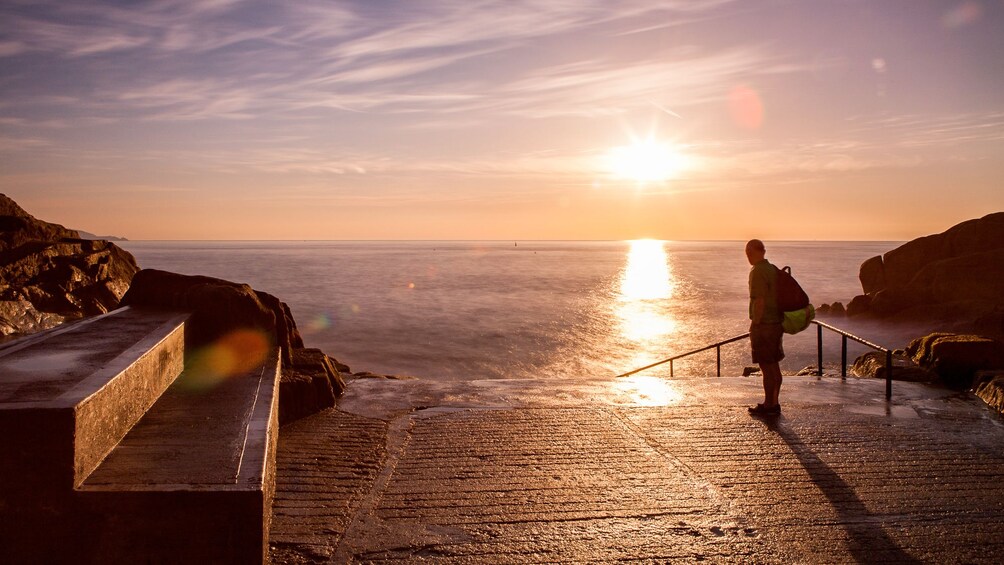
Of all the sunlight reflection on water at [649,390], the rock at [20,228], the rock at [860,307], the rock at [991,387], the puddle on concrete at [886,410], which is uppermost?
the rock at [20,228]

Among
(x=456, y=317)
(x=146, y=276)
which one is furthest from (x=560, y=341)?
(x=146, y=276)

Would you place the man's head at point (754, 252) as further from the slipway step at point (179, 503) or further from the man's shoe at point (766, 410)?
the slipway step at point (179, 503)

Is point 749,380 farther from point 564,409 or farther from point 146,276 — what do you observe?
point 146,276

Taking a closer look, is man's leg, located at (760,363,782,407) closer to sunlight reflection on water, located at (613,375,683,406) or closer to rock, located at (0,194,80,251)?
sunlight reflection on water, located at (613,375,683,406)

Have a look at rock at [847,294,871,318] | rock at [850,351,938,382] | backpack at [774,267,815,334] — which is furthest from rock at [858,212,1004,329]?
backpack at [774,267,815,334]

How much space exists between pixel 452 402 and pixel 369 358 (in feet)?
72.1

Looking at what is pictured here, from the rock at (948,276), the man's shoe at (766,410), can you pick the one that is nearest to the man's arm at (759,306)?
the man's shoe at (766,410)

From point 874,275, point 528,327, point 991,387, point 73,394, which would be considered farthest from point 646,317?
point 73,394

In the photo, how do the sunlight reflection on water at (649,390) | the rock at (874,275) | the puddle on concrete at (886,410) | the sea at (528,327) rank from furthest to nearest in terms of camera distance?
the rock at (874,275) < the sea at (528,327) < the sunlight reflection on water at (649,390) < the puddle on concrete at (886,410)

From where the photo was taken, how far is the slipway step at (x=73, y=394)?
10.8 ft

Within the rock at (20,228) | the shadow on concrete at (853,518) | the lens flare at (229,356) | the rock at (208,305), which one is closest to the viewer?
the shadow on concrete at (853,518)

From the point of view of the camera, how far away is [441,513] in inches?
175

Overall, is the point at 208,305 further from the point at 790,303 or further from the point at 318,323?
the point at 318,323

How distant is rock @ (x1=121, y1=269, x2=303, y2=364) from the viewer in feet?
22.6
